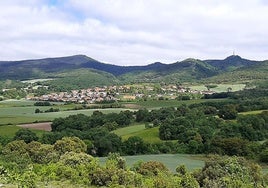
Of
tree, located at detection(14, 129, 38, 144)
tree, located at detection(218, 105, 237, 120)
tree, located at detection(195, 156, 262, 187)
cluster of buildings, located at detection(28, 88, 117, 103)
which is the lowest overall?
cluster of buildings, located at detection(28, 88, 117, 103)

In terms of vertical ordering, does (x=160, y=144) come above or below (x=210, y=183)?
below

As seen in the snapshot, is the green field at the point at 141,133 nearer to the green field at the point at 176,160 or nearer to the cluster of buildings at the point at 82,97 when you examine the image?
the green field at the point at 176,160

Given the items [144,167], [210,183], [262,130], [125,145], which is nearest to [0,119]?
[125,145]

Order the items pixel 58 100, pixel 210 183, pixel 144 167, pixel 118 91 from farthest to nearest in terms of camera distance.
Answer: pixel 118 91 → pixel 58 100 → pixel 144 167 → pixel 210 183

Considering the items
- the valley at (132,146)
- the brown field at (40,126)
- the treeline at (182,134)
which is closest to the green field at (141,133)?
the valley at (132,146)

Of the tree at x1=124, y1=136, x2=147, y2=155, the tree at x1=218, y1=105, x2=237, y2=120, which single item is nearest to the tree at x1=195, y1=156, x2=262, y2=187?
the tree at x1=124, y1=136, x2=147, y2=155

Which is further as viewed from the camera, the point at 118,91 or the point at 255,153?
the point at 118,91

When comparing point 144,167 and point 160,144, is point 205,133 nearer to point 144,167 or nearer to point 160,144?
point 160,144

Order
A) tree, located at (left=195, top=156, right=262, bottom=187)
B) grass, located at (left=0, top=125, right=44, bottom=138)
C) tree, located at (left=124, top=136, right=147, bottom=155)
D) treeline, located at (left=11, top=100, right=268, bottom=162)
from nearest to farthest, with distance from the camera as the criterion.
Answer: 1. tree, located at (left=195, top=156, right=262, bottom=187)
2. treeline, located at (left=11, top=100, right=268, bottom=162)
3. tree, located at (left=124, top=136, right=147, bottom=155)
4. grass, located at (left=0, top=125, right=44, bottom=138)

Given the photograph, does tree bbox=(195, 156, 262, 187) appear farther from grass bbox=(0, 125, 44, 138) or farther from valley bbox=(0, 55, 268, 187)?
grass bbox=(0, 125, 44, 138)
